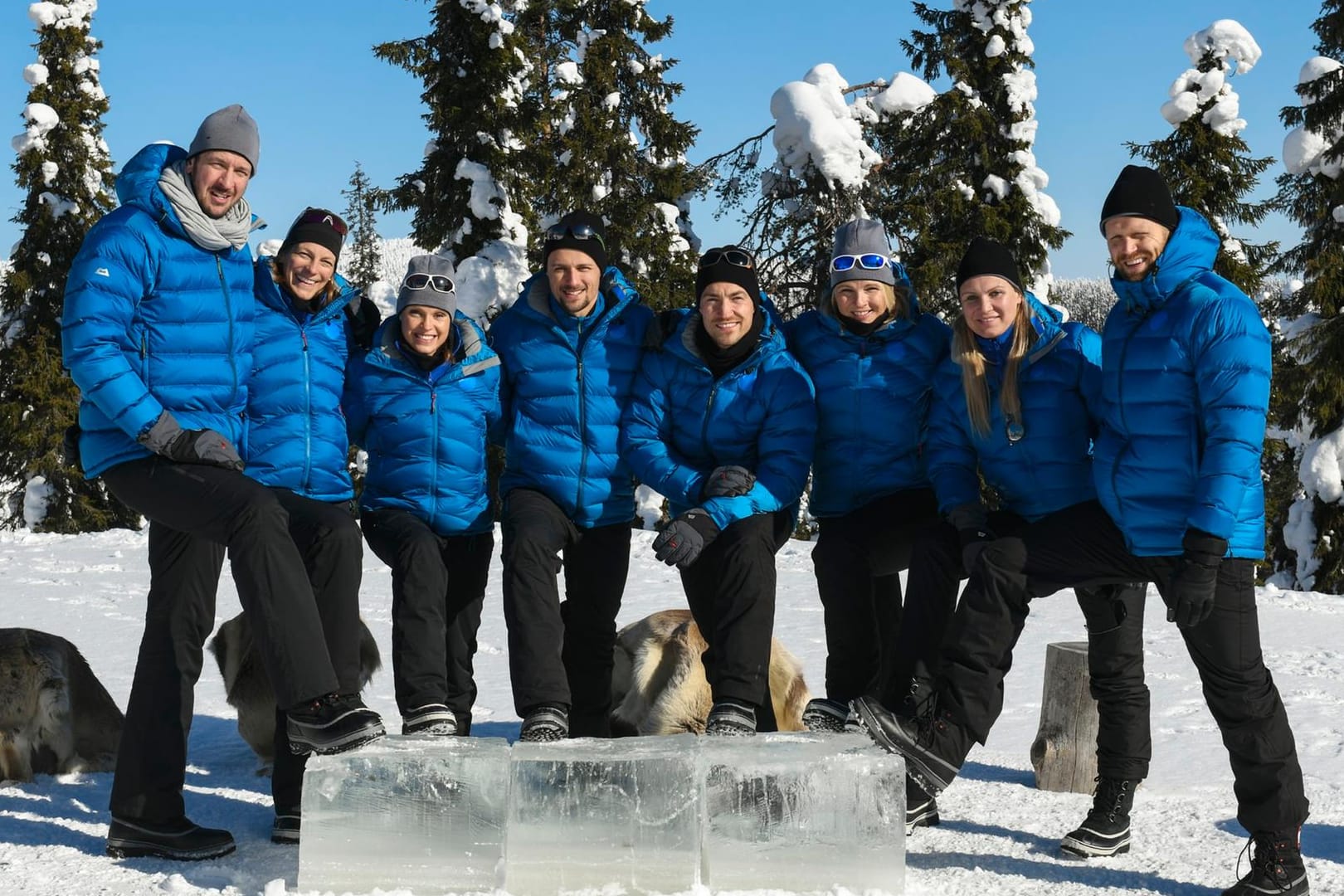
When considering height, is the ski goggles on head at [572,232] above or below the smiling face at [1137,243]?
above

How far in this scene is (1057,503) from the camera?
411 cm

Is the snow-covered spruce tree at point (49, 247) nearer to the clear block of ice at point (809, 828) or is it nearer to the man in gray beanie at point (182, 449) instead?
the man in gray beanie at point (182, 449)

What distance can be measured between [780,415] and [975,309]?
0.81 m

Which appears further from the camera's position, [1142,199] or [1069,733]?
[1069,733]

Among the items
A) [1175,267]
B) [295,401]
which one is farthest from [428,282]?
[1175,267]

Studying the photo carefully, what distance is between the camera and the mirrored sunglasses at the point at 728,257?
Answer: 4.51m

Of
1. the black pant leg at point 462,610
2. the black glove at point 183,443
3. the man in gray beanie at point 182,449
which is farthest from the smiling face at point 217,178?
the black pant leg at point 462,610

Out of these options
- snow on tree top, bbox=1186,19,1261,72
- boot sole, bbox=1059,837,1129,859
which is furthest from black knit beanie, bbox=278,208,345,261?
snow on tree top, bbox=1186,19,1261,72

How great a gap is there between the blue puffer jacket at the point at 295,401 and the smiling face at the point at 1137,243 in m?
2.80

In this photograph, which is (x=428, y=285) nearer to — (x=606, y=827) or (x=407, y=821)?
(x=407, y=821)

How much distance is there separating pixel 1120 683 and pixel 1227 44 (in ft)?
56.6

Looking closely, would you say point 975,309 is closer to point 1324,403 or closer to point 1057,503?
point 1057,503

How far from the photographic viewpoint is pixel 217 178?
4047 mm

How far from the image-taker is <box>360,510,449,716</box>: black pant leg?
425 centimetres
